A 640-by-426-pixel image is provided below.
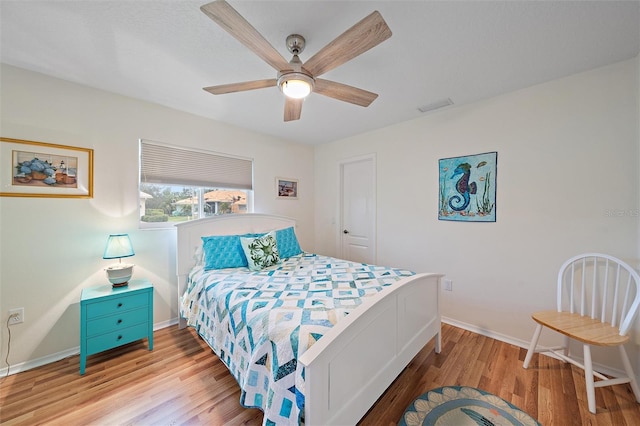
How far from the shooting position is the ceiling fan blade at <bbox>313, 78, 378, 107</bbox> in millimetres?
1636

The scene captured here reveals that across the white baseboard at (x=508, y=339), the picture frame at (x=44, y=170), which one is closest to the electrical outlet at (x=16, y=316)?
the picture frame at (x=44, y=170)

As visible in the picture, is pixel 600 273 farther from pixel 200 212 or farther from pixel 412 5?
pixel 200 212

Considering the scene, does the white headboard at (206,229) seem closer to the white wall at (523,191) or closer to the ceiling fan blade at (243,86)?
the ceiling fan blade at (243,86)

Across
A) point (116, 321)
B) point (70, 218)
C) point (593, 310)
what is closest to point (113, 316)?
point (116, 321)

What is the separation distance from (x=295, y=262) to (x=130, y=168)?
2.01m

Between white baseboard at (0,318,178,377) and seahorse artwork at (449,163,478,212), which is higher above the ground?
seahorse artwork at (449,163,478,212)

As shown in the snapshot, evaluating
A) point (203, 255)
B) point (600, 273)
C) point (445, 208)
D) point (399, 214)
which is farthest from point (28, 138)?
point (600, 273)

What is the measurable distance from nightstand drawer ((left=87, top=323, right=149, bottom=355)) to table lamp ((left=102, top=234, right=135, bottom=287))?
41 cm

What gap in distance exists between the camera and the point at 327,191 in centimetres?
413

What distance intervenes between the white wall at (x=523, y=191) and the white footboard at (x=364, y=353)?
944 millimetres

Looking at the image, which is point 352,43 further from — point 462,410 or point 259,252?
point 462,410

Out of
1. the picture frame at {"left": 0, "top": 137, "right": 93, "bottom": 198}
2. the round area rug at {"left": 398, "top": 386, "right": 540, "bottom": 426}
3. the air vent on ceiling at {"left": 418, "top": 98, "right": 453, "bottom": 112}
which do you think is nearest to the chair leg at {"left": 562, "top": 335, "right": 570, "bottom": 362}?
the round area rug at {"left": 398, "top": 386, "right": 540, "bottom": 426}

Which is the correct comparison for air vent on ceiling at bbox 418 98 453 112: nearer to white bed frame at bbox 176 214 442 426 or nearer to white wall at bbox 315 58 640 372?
white wall at bbox 315 58 640 372

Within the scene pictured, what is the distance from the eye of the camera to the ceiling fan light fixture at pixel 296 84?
1.49 meters
